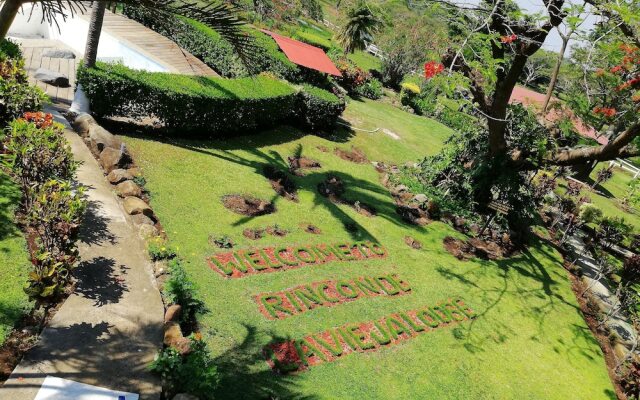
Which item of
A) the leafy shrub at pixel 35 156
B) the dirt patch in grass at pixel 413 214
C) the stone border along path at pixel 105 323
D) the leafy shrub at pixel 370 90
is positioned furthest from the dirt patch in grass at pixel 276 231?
the leafy shrub at pixel 370 90

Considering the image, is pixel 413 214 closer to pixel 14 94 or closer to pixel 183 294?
pixel 183 294

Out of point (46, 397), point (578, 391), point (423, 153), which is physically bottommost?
point (578, 391)

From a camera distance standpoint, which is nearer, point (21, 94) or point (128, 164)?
point (21, 94)

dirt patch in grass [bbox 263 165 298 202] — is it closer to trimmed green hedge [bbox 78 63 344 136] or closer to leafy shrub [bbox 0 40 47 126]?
trimmed green hedge [bbox 78 63 344 136]

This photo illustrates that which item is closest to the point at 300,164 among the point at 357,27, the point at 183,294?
the point at 183,294

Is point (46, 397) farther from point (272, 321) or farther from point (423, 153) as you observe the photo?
point (423, 153)

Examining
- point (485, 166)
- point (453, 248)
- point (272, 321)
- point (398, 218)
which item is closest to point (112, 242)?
point (272, 321)
